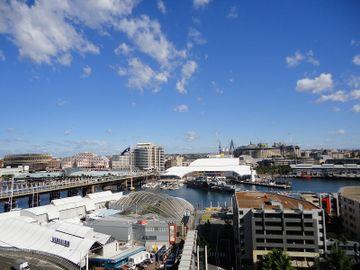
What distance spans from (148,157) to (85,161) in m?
26.5

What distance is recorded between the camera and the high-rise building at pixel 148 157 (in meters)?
98.7

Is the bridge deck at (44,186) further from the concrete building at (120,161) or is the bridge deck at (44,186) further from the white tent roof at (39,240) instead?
the concrete building at (120,161)

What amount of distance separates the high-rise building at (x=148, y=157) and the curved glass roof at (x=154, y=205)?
6891cm

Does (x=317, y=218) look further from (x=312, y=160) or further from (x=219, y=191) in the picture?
(x=312, y=160)

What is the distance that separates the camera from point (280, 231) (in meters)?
17.6

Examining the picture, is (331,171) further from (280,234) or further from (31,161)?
(31,161)

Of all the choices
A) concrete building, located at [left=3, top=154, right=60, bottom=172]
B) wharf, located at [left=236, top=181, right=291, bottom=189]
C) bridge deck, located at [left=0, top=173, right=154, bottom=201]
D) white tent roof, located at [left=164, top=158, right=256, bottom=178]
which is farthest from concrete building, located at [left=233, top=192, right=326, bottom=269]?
concrete building, located at [left=3, top=154, right=60, bottom=172]

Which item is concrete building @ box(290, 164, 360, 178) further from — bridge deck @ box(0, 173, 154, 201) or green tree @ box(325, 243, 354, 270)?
green tree @ box(325, 243, 354, 270)

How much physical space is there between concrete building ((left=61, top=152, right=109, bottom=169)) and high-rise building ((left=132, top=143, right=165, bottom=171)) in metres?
18.5

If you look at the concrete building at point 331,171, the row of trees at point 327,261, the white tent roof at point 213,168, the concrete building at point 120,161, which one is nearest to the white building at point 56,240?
the row of trees at point 327,261

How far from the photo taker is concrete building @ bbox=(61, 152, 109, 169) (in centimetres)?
10812

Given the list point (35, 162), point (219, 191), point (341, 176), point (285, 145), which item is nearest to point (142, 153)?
point (35, 162)

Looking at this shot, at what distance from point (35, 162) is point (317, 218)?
3870 inches

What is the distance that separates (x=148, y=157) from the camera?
98.6 meters
